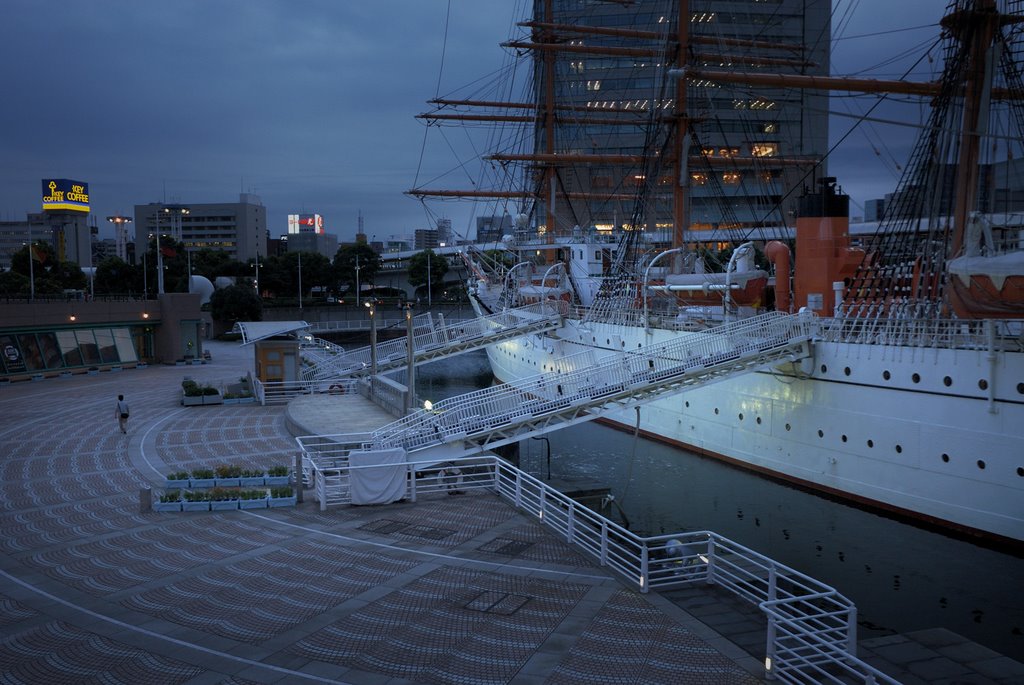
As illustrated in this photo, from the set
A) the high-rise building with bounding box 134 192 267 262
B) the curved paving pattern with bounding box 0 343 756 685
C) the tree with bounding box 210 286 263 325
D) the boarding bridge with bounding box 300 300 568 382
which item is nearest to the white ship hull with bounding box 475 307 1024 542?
the boarding bridge with bounding box 300 300 568 382

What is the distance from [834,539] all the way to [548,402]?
8.37 metres

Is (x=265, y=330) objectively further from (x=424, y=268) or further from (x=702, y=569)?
(x=424, y=268)

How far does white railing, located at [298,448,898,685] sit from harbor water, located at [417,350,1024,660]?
153cm

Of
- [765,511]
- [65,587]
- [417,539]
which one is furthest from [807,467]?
[65,587]

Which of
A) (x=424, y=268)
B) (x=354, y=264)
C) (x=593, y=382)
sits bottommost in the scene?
(x=593, y=382)

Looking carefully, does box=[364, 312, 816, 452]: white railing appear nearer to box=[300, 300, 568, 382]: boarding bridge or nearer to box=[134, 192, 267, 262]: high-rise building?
box=[300, 300, 568, 382]: boarding bridge

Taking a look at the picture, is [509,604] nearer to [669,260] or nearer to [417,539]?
[417,539]

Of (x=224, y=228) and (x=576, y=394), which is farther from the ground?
(x=224, y=228)

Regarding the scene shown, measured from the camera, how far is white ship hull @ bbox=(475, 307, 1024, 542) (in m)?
18.8

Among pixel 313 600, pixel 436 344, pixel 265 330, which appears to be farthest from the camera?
pixel 436 344

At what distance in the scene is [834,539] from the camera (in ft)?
68.0

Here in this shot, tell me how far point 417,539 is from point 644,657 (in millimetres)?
6017

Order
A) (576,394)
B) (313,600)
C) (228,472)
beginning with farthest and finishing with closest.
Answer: (576,394) → (228,472) → (313,600)

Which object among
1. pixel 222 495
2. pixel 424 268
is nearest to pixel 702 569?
pixel 222 495
